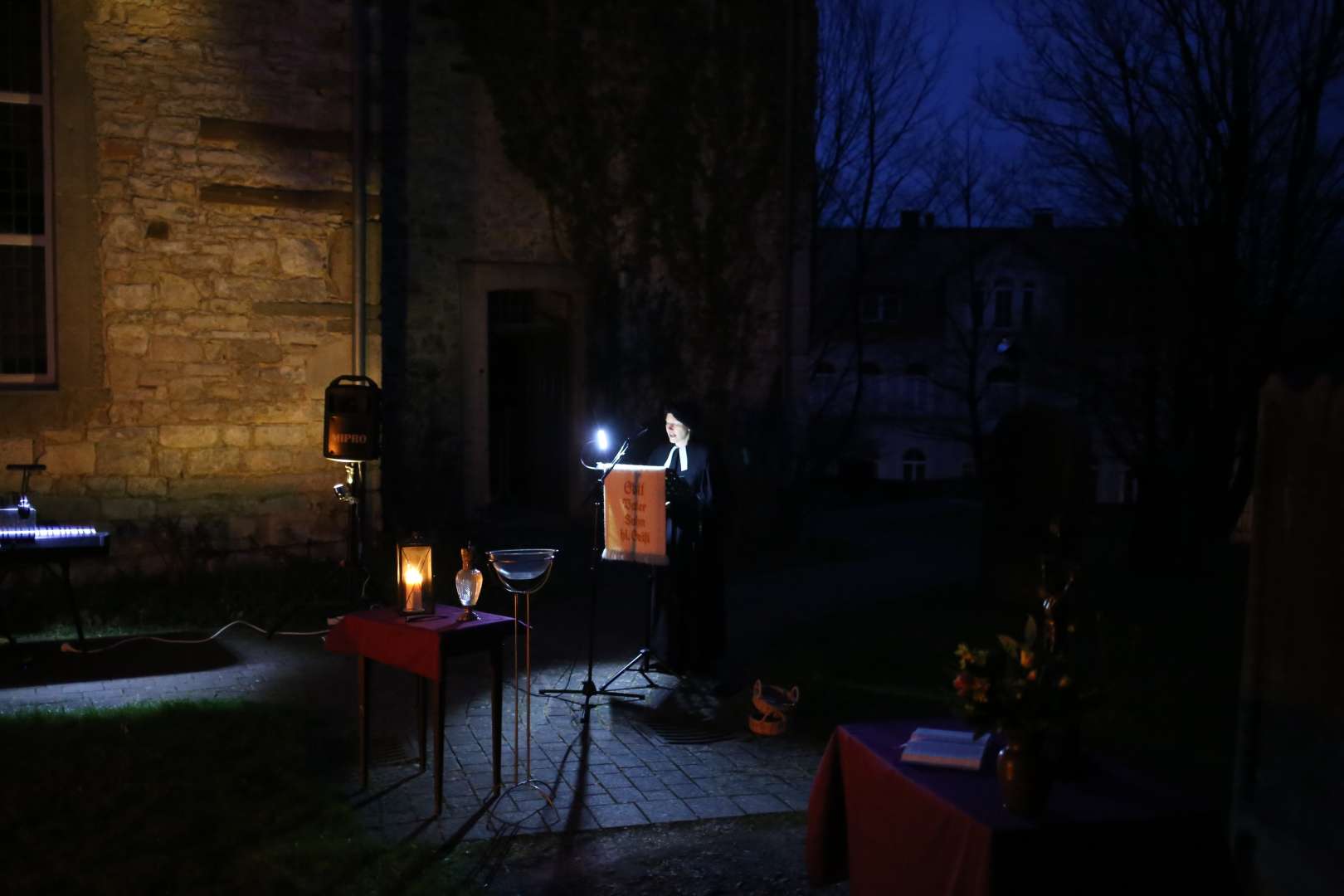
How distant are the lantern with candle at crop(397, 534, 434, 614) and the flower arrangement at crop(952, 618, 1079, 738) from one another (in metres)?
2.85

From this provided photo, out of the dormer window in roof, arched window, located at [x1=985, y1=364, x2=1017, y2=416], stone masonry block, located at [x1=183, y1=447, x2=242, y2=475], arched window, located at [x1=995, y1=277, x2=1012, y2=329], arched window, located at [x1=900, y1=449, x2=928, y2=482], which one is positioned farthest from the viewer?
arched window, located at [x1=900, y1=449, x2=928, y2=482]

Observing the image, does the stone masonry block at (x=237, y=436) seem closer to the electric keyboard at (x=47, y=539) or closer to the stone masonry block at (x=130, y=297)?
the stone masonry block at (x=130, y=297)

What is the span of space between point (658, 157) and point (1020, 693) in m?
10.8

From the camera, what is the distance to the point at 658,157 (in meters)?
13.1

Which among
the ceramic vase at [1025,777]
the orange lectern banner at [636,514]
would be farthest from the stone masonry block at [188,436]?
the ceramic vase at [1025,777]

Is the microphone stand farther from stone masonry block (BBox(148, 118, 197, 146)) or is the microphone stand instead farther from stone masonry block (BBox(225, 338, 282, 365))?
stone masonry block (BBox(148, 118, 197, 146))

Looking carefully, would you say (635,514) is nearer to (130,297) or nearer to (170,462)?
(170,462)

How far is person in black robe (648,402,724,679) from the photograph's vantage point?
746cm

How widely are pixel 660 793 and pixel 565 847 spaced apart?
79cm

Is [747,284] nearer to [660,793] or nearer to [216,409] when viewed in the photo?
[216,409]

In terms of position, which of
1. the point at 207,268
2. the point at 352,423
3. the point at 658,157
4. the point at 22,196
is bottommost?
the point at 352,423

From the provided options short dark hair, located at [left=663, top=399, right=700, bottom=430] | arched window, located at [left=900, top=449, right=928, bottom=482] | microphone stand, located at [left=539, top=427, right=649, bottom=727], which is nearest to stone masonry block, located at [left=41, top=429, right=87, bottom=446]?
microphone stand, located at [left=539, top=427, right=649, bottom=727]

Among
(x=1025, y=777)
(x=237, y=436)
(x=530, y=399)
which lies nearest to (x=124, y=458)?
(x=237, y=436)

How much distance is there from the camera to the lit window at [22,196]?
377 inches
